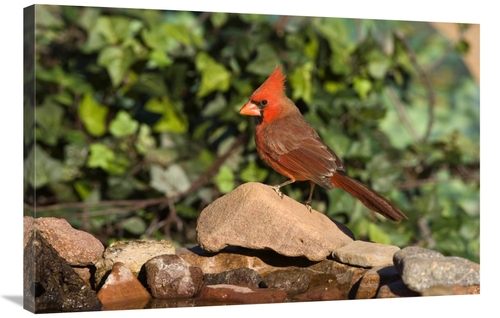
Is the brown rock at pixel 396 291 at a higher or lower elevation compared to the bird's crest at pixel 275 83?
lower

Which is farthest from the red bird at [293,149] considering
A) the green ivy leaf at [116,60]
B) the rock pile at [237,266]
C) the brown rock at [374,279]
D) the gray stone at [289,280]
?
the green ivy leaf at [116,60]

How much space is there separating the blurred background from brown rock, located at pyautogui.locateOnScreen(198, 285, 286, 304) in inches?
56.6

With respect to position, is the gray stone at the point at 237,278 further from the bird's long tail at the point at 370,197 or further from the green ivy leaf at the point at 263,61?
the green ivy leaf at the point at 263,61

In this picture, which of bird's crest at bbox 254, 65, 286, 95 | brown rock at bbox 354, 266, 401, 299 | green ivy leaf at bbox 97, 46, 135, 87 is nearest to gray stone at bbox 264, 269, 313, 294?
brown rock at bbox 354, 266, 401, 299

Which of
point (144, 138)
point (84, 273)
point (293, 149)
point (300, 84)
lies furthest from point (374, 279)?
point (144, 138)

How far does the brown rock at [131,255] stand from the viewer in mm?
4887

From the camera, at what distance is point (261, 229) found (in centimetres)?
504

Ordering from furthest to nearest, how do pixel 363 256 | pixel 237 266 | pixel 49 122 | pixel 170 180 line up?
1. pixel 170 180
2. pixel 49 122
3. pixel 237 266
4. pixel 363 256

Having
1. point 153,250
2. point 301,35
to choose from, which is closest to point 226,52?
point 301,35

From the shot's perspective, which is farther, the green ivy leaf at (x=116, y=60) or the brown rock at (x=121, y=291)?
the green ivy leaf at (x=116, y=60)

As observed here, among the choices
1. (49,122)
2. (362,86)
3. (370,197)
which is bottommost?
(370,197)

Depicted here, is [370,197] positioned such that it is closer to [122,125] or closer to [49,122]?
[122,125]

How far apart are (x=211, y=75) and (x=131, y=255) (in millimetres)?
1839

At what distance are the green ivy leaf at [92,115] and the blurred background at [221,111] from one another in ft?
0.03
